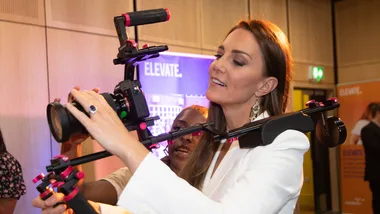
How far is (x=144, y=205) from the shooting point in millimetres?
834

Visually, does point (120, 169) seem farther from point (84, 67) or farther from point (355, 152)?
point (355, 152)

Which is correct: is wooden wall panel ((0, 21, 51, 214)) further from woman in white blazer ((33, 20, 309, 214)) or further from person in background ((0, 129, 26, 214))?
woman in white blazer ((33, 20, 309, 214))

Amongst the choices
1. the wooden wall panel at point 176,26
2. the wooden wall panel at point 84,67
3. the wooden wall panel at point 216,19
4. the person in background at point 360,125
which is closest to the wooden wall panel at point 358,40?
the person in background at point 360,125

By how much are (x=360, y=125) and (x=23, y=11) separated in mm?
3505

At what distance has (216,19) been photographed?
4.08 meters

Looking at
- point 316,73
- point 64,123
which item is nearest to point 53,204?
point 64,123

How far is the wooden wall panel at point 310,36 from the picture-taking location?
501cm

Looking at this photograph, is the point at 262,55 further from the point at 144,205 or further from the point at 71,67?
the point at 71,67

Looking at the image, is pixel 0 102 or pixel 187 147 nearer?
pixel 187 147

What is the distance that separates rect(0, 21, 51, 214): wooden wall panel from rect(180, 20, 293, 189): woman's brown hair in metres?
1.71

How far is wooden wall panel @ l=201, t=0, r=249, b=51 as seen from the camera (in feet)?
13.0

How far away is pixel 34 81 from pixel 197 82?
1158mm

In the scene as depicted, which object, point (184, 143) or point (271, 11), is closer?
point (184, 143)

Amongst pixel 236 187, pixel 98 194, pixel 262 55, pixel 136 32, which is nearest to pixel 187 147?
pixel 98 194
